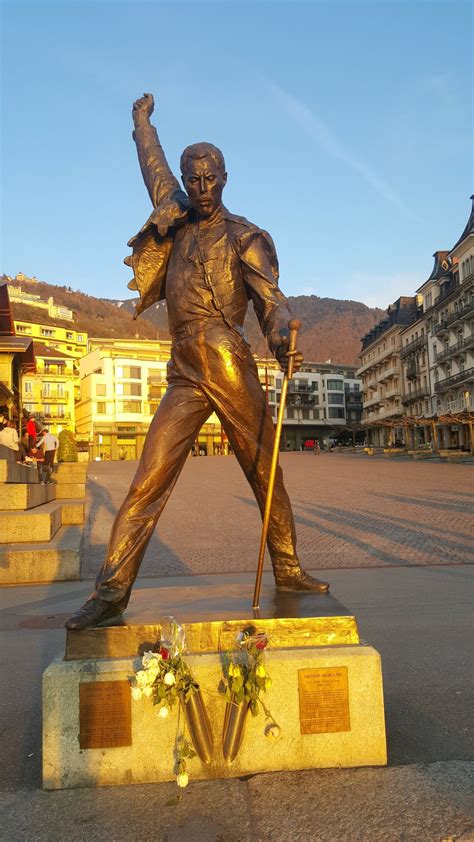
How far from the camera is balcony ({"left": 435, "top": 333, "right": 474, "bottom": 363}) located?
54.3m

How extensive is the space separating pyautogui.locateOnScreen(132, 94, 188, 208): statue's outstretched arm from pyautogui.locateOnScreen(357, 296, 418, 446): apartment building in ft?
224

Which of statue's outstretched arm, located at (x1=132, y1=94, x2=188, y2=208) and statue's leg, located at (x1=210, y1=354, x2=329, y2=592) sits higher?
statue's outstretched arm, located at (x1=132, y1=94, x2=188, y2=208)

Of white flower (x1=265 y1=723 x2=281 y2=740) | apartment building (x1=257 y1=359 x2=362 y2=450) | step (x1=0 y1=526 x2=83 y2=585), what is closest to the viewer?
white flower (x1=265 y1=723 x2=281 y2=740)

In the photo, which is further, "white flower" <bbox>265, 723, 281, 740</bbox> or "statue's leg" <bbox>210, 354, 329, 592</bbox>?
"statue's leg" <bbox>210, 354, 329, 592</bbox>

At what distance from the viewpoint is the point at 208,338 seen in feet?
10.9

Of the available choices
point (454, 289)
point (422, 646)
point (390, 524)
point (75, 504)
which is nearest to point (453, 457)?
point (454, 289)

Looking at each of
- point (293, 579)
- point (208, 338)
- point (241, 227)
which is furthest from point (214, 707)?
point (241, 227)

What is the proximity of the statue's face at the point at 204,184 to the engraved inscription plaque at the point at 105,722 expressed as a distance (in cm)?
246

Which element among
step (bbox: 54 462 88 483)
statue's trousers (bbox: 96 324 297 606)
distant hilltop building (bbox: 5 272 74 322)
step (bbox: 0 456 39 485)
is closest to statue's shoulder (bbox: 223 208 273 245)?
statue's trousers (bbox: 96 324 297 606)

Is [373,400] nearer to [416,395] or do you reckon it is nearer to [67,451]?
[416,395]

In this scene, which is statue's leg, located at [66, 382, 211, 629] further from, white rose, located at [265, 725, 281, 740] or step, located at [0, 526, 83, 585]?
step, located at [0, 526, 83, 585]

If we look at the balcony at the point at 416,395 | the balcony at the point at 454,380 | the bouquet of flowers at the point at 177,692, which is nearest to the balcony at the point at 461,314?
the balcony at the point at 454,380

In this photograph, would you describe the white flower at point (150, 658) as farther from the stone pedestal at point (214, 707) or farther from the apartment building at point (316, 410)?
the apartment building at point (316, 410)

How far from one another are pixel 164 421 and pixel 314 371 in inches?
4188
